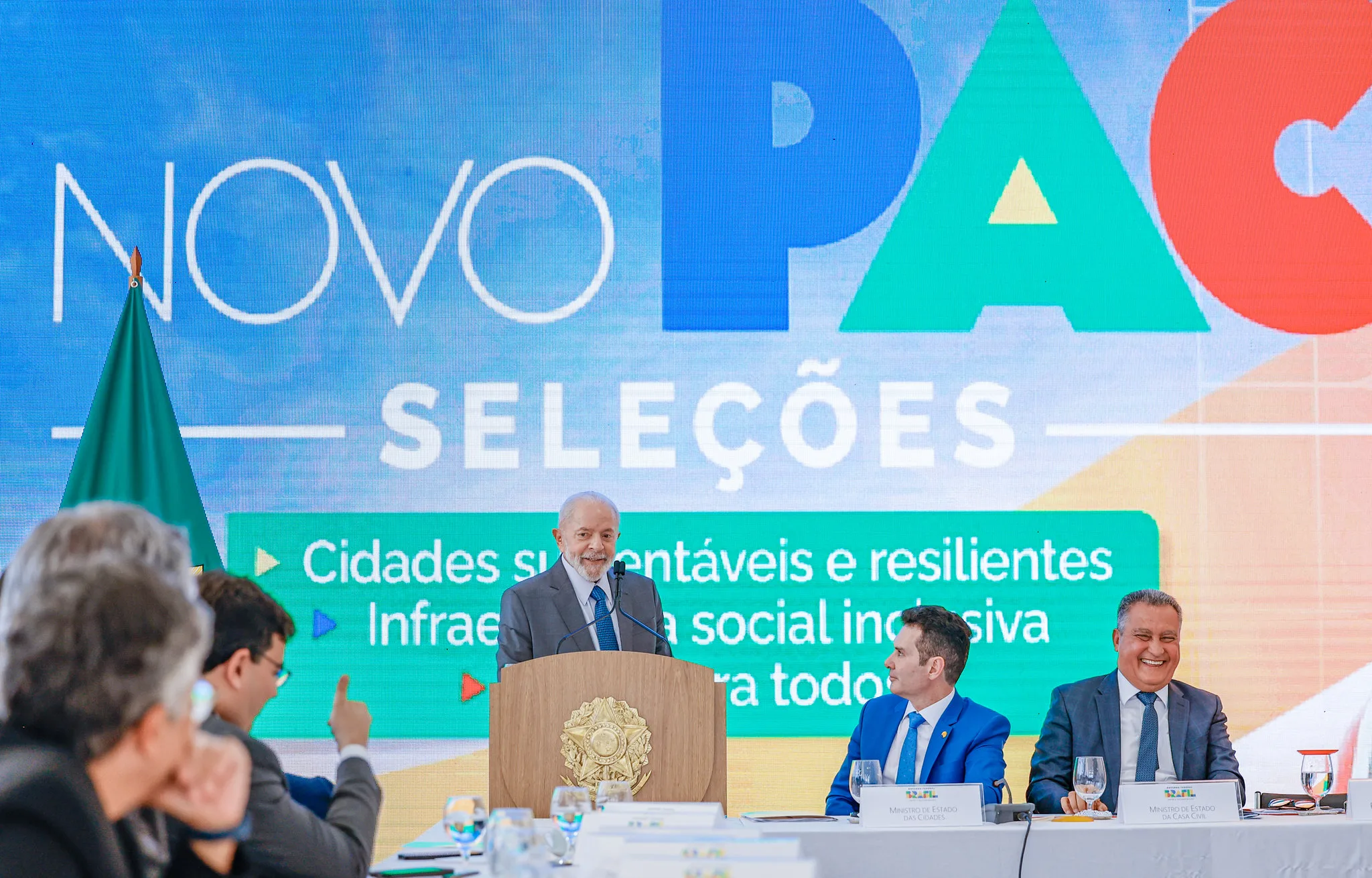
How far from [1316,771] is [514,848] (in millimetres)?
2212

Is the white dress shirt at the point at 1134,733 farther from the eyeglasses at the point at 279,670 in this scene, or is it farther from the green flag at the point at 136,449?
the green flag at the point at 136,449

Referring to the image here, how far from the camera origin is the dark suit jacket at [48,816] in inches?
52.7

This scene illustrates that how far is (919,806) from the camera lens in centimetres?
310

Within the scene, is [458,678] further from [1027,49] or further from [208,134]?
[1027,49]

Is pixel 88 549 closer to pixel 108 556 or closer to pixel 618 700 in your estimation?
pixel 108 556

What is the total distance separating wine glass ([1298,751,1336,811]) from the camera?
11.0 feet

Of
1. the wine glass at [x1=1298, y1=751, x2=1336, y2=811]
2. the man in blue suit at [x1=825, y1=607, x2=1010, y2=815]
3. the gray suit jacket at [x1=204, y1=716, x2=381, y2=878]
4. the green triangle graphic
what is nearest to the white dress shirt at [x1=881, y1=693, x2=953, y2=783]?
the man in blue suit at [x1=825, y1=607, x2=1010, y2=815]

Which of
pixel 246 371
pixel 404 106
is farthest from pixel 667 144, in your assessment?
pixel 246 371

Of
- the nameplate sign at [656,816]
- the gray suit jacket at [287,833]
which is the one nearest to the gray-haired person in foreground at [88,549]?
the gray suit jacket at [287,833]

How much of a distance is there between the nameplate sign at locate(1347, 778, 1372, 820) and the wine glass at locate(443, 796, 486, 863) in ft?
6.58

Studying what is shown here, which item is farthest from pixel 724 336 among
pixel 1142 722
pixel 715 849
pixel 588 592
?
pixel 715 849

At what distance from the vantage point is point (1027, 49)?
512 centimetres

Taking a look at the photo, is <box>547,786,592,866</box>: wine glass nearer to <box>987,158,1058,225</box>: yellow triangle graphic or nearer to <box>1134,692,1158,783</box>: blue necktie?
<box>1134,692,1158,783</box>: blue necktie

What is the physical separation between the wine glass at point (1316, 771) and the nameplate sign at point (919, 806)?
85cm
